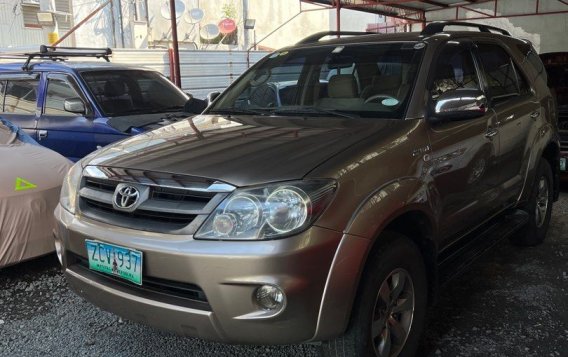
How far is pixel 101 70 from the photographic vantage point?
6172 mm

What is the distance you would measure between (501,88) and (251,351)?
2.47 metres

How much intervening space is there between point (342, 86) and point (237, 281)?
1604 mm

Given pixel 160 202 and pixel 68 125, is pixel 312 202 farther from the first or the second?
pixel 68 125

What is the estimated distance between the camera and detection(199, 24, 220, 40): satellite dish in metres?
18.8

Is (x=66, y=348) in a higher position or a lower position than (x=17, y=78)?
lower

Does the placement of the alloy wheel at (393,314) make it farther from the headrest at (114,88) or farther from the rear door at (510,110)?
the headrest at (114,88)

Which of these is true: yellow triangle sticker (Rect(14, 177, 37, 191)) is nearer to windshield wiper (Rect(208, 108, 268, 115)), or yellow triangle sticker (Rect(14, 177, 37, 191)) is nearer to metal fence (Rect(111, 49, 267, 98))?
windshield wiper (Rect(208, 108, 268, 115))

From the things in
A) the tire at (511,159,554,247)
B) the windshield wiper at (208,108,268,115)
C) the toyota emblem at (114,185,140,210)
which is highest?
the windshield wiper at (208,108,268,115)

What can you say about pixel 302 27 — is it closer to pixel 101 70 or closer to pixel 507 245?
pixel 101 70

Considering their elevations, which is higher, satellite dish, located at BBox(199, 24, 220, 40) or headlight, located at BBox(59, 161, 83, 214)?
satellite dish, located at BBox(199, 24, 220, 40)

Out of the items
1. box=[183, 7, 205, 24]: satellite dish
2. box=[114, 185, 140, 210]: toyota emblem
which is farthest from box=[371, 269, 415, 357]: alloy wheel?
box=[183, 7, 205, 24]: satellite dish

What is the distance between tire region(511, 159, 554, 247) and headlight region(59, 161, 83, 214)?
10.6 feet

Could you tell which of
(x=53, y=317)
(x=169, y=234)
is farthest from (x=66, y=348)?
(x=169, y=234)

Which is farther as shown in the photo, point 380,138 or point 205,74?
point 205,74
